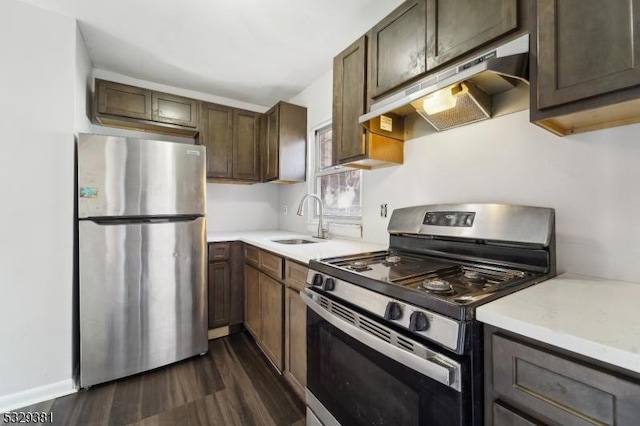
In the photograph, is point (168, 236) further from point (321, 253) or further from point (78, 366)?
point (321, 253)

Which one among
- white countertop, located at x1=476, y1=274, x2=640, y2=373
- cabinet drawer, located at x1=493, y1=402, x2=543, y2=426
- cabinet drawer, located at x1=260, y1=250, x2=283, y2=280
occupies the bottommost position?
cabinet drawer, located at x1=493, y1=402, x2=543, y2=426

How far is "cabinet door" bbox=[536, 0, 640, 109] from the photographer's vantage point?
2.49 feet

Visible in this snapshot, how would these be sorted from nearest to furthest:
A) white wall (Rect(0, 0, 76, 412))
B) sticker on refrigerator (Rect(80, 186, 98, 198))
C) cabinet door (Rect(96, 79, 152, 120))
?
1. white wall (Rect(0, 0, 76, 412))
2. sticker on refrigerator (Rect(80, 186, 98, 198))
3. cabinet door (Rect(96, 79, 152, 120))

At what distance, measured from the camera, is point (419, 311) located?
0.84 meters

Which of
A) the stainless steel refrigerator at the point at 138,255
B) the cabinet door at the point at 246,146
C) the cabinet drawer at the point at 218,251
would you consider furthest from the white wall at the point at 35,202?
the cabinet door at the point at 246,146

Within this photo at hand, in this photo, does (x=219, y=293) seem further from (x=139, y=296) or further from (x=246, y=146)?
(x=246, y=146)

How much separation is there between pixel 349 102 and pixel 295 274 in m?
1.17

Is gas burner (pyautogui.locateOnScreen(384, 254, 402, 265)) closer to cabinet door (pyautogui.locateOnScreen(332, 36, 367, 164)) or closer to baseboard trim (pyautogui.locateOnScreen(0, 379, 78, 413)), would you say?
cabinet door (pyautogui.locateOnScreen(332, 36, 367, 164))

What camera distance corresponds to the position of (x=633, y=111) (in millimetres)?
909

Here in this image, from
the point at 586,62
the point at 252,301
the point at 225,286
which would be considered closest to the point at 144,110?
the point at 225,286

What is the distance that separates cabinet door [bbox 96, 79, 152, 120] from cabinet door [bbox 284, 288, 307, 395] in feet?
7.12

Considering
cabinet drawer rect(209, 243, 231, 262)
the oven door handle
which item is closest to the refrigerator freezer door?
cabinet drawer rect(209, 243, 231, 262)

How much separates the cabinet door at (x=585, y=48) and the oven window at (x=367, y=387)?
0.98 m

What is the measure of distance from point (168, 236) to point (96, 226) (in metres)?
0.43
